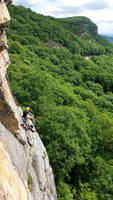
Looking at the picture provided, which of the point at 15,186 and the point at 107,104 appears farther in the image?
the point at 107,104

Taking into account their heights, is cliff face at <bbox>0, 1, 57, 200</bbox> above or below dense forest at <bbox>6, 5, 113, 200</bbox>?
above

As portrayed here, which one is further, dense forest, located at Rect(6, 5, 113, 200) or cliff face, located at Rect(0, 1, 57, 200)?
dense forest, located at Rect(6, 5, 113, 200)

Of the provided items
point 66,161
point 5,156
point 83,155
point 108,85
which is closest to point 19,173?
point 5,156

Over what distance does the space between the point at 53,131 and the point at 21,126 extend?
18303 mm

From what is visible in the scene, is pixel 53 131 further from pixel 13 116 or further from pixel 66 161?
pixel 13 116

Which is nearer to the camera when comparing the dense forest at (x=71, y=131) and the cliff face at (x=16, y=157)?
the cliff face at (x=16, y=157)

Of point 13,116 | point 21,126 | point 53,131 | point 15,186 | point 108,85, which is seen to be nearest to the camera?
point 15,186

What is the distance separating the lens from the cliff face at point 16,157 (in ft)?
76.3

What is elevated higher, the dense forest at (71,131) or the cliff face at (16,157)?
the cliff face at (16,157)

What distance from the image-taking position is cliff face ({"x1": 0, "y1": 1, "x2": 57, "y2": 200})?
2325cm

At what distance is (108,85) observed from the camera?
11756cm

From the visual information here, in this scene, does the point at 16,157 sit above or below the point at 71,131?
above

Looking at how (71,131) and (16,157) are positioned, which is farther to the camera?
(71,131)

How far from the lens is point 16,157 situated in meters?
27.8
